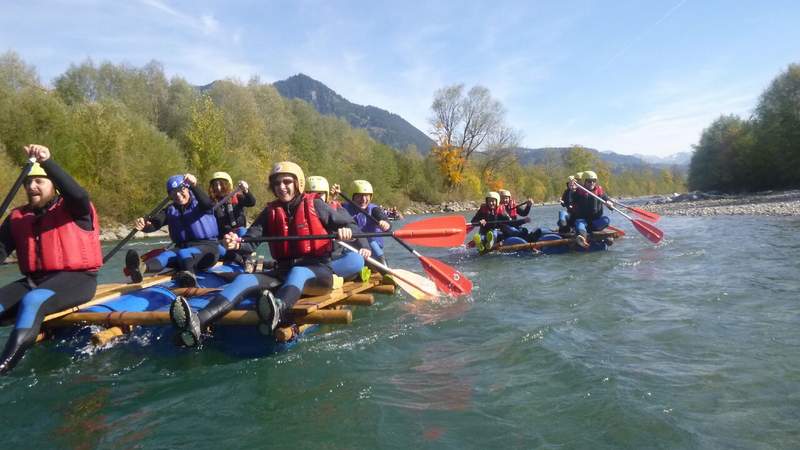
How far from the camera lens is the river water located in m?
2.79

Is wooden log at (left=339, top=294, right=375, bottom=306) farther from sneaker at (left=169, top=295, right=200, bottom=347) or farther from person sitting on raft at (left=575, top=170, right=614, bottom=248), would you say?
person sitting on raft at (left=575, top=170, right=614, bottom=248)

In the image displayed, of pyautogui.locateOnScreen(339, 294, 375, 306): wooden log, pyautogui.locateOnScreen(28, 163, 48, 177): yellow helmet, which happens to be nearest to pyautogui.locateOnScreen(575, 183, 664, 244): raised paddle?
pyautogui.locateOnScreen(339, 294, 375, 306): wooden log

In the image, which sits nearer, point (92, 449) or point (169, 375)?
point (92, 449)

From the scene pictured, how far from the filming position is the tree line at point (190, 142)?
23156 millimetres

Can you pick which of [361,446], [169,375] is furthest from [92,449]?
[361,446]

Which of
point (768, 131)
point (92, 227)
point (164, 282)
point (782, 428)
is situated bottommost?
point (782, 428)

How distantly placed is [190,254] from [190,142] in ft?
80.6

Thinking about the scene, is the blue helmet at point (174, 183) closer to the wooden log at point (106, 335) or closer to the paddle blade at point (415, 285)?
the wooden log at point (106, 335)

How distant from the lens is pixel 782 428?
2.69 meters

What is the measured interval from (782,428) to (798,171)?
39.2 m

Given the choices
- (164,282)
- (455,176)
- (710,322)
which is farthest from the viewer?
(455,176)

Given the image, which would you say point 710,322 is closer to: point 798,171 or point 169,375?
point 169,375

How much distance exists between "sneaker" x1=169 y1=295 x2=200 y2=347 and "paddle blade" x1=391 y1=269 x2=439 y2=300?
2504 millimetres

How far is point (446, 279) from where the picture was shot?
6324 millimetres
